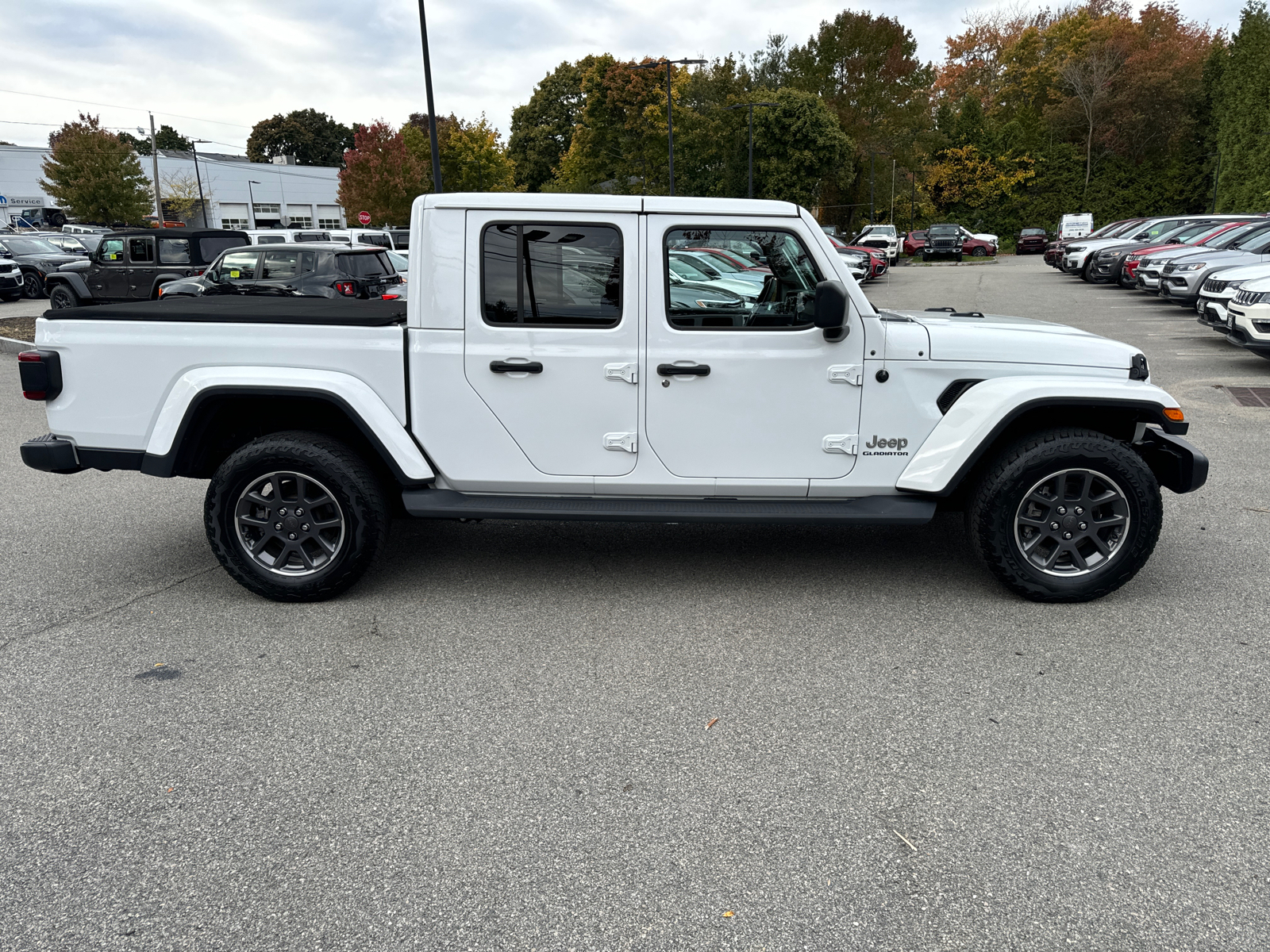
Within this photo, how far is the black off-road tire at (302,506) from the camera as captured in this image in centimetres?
447

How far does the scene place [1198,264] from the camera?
55.4 ft

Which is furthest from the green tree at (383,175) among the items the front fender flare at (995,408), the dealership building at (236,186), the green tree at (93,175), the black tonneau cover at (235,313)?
the front fender flare at (995,408)

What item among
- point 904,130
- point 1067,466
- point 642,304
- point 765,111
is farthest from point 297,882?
point 904,130

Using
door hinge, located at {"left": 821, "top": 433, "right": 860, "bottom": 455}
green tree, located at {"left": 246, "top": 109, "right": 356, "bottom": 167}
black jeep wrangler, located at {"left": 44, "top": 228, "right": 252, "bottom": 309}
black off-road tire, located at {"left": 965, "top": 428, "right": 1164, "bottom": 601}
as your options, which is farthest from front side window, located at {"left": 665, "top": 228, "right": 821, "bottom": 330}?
green tree, located at {"left": 246, "top": 109, "right": 356, "bottom": 167}

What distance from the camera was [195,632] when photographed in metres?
4.35

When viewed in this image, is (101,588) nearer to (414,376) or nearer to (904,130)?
(414,376)

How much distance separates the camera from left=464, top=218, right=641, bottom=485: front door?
173 inches

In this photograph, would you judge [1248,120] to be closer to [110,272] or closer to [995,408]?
[110,272]

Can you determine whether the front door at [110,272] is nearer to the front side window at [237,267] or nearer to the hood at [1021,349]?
the front side window at [237,267]

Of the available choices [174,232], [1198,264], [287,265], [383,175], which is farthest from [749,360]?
[383,175]

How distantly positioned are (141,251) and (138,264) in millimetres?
262

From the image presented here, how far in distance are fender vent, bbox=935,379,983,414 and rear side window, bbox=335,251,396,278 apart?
11.4 metres

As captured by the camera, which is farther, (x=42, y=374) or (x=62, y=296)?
(x=62, y=296)

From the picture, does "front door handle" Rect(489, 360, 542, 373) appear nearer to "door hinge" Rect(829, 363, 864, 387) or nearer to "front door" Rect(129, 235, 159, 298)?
"door hinge" Rect(829, 363, 864, 387)
